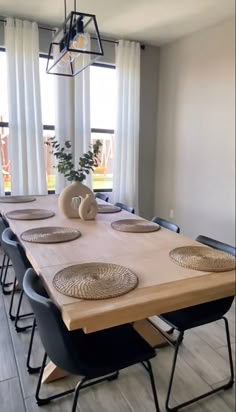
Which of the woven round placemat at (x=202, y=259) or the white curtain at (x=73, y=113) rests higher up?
the white curtain at (x=73, y=113)

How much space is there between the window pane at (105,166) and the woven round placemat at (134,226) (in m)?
2.18

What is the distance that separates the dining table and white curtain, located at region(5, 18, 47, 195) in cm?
170

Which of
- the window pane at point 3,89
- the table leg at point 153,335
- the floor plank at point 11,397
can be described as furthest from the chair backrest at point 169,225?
the window pane at point 3,89

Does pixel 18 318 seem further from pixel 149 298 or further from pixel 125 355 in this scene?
pixel 149 298

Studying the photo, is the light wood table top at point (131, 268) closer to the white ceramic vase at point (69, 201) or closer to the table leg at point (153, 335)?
the white ceramic vase at point (69, 201)

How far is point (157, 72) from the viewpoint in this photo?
4520mm

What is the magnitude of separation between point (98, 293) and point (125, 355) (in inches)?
Answer: 12.8

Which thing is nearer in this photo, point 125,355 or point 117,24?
point 125,355

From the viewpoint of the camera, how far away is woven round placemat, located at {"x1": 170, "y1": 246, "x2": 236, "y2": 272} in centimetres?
140

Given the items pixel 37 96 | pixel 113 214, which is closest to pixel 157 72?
pixel 37 96

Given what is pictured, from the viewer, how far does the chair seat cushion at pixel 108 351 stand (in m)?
1.21

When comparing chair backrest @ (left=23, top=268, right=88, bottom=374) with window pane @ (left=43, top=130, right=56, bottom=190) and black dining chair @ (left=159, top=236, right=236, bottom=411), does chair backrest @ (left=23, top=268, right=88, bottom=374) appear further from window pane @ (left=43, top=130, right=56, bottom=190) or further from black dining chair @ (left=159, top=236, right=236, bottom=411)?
window pane @ (left=43, top=130, right=56, bottom=190)

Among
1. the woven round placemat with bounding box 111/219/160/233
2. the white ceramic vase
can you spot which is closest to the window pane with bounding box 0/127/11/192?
the white ceramic vase

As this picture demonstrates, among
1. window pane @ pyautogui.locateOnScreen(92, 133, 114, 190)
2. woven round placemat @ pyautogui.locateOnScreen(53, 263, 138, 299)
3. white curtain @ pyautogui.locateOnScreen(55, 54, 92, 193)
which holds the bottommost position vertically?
woven round placemat @ pyautogui.locateOnScreen(53, 263, 138, 299)
